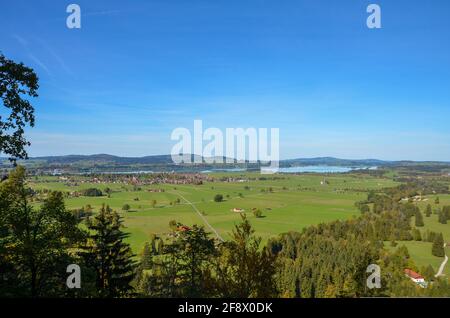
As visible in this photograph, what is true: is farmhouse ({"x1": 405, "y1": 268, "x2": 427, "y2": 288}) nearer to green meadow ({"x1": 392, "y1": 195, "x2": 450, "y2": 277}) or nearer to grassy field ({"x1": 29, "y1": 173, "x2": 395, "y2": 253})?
green meadow ({"x1": 392, "y1": 195, "x2": 450, "y2": 277})

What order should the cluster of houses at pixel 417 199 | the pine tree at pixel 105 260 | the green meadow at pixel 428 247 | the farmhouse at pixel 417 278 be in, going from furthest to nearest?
the cluster of houses at pixel 417 199 → the green meadow at pixel 428 247 → the farmhouse at pixel 417 278 → the pine tree at pixel 105 260

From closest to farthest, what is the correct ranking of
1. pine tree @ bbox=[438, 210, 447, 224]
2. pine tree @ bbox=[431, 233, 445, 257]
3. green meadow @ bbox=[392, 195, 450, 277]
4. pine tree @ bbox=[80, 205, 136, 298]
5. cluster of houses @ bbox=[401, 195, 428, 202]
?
pine tree @ bbox=[80, 205, 136, 298]
green meadow @ bbox=[392, 195, 450, 277]
pine tree @ bbox=[431, 233, 445, 257]
pine tree @ bbox=[438, 210, 447, 224]
cluster of houses @ bbox=[401, 195, 428, 202]

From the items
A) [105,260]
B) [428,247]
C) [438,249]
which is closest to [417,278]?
[438,249]

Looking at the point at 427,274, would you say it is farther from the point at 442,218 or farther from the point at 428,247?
the point at 442,218

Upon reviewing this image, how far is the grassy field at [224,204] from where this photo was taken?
61.5 meters

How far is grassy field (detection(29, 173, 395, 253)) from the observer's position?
6152cm

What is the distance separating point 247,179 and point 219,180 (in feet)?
75.2

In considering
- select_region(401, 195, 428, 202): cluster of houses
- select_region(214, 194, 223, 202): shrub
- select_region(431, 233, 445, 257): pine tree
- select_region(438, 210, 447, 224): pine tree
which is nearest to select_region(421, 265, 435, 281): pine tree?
select_region(431, 233, 445, 257): pine tree

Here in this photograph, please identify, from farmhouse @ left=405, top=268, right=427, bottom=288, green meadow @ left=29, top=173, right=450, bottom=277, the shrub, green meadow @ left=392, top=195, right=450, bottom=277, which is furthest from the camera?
the shrub

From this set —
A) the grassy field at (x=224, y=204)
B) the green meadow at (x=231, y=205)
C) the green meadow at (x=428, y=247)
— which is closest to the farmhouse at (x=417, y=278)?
the green meadow at (x=428, y=247)

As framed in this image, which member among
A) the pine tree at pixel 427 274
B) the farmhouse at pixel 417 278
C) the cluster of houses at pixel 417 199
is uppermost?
the cluster of houses at pixel 417 199

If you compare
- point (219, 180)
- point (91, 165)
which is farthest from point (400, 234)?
point (91, 165)

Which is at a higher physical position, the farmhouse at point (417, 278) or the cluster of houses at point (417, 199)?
the cluster of houses at point (417, 199)

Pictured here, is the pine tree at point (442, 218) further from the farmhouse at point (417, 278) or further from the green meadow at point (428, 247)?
the farmhouse at point (417, 278)
